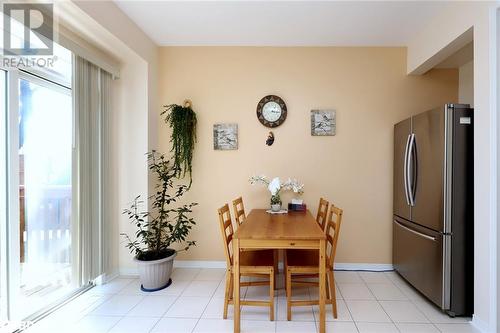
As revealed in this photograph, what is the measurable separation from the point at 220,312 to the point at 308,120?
7.41ft

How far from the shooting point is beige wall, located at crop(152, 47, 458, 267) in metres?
2.89

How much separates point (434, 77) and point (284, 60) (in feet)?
6.06

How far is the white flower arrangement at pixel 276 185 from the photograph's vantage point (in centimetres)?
265

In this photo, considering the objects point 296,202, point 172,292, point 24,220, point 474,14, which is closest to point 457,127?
point 474,14

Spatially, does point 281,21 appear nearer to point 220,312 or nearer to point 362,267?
point 220,312

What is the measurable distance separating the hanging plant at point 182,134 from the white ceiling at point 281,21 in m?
0.83

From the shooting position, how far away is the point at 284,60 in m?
2.94

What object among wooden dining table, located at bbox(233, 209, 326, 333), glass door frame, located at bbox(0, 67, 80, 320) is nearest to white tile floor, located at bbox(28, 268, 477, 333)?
wooden dining table, located at bbox(233, 209, 326, 333)

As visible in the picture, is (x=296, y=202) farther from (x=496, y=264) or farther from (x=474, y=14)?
(x=474, y=14)

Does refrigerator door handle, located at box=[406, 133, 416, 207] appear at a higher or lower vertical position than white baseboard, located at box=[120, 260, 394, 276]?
higher

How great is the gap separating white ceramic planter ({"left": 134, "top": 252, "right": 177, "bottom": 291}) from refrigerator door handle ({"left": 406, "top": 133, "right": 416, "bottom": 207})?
2573mm

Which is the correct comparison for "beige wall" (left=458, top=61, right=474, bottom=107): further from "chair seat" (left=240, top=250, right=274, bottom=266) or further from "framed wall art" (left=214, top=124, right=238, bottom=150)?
"chair seat" (left=240, top=250, right=274, bottom=266)

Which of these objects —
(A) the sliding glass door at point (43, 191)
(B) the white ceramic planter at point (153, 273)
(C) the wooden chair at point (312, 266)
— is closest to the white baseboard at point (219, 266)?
(B) the white ceramic planter at point (153, 273)

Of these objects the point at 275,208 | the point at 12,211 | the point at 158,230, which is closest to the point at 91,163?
the point at 12,211
